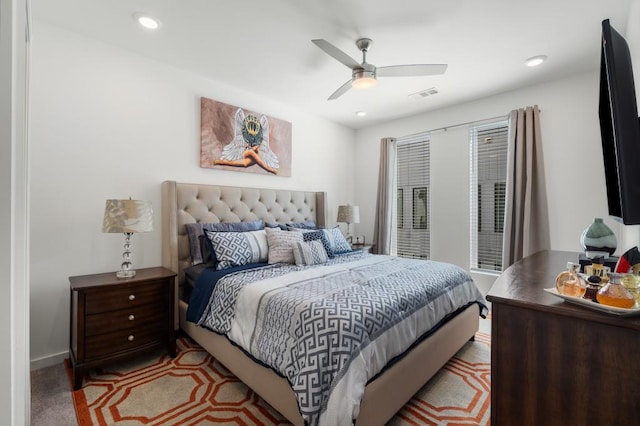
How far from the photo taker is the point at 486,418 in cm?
172

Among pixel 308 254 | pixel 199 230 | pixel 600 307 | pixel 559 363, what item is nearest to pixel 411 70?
pixel 308 254

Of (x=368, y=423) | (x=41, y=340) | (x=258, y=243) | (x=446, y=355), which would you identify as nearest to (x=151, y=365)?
(x=41, y=340)

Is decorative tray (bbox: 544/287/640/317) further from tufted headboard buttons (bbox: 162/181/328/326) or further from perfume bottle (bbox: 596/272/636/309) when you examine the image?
tufted headboard buttons (bbox: 162/181/328/326)

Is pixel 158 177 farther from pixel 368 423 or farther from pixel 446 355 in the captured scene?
pixel 446 355

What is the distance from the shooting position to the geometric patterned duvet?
1.36 meters

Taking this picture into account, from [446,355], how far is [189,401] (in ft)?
6.13

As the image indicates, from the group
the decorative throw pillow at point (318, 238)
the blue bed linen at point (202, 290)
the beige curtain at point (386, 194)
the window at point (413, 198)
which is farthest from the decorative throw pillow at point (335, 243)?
the window at point (413, 198)

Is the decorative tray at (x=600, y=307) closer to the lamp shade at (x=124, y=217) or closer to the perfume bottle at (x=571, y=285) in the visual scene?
the perfume bottle at (x=571, y=285)

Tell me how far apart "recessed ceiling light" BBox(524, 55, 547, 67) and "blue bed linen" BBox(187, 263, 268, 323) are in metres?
3.33

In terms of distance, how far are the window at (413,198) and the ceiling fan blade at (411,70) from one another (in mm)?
2000

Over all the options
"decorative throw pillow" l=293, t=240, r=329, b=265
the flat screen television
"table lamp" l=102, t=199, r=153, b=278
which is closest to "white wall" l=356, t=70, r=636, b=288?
"decorative throw pillow" l=293, t=240, r=329, b=265

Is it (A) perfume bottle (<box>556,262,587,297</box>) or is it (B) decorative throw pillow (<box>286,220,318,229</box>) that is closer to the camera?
(A) perfume bottle (<box>556,262,587,297</box>)

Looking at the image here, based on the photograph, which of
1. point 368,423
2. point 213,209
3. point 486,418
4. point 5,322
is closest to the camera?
point 5,322

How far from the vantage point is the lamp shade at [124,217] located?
7.13 feet
